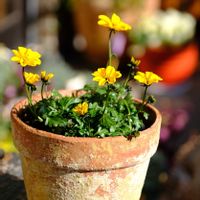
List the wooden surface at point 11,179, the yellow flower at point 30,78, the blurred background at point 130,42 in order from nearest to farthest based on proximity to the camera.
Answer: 1. the yellow flower at point 30,78
2. the wooden surface at point 11,179
3. the blurred background at point 130,42

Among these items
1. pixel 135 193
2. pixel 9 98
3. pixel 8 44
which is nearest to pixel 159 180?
pixel 9 98

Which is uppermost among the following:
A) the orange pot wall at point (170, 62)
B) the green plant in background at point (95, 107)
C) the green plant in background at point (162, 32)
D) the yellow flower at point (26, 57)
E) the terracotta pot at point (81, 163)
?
the yellow flower at point (26, 57)

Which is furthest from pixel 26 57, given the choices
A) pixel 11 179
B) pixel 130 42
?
pixel 130 42

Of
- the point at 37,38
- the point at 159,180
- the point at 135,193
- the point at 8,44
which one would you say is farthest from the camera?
the point at 37,38

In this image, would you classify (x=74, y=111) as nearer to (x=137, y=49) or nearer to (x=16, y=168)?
(x=16, y=168)

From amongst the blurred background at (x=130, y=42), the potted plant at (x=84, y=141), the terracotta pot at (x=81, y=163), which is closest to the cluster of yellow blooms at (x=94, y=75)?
the potted plant at (x=84, y=141)

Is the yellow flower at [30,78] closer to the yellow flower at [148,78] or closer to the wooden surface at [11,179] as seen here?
the yellow flower at [148,78]

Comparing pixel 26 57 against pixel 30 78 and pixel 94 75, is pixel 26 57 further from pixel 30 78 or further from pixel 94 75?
pixel 94 75
